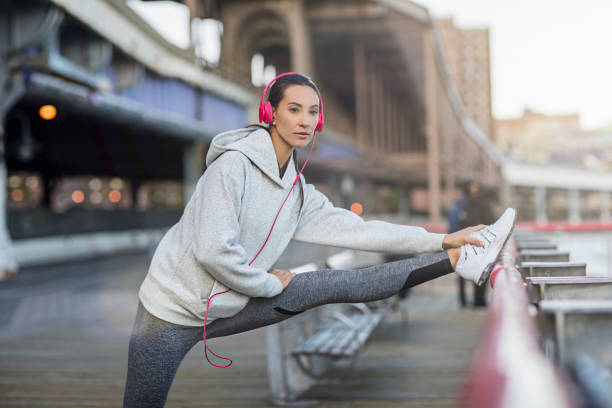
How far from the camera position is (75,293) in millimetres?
12531

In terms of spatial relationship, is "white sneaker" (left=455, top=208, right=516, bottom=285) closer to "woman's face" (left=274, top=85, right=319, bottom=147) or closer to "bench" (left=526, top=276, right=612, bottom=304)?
"bench" (left=526, top=276, right=612, bottom=304)

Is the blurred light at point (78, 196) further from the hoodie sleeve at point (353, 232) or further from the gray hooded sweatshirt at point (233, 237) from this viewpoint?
the gray hooded sweatshirt at point (233, 237)

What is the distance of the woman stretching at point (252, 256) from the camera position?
2242 millimetres

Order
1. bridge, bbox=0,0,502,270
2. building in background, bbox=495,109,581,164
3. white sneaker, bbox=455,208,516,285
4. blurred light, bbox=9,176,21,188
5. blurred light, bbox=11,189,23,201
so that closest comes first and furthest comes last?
1. white sneaker, bbox=455,208,516,285
2. bridge, bbox=0,0,502,270
3. blurred light, bbox=9,176,21,188
4. blurred light, bbox=11,189,23,201
5. building in background, bbox=495,109,581,164

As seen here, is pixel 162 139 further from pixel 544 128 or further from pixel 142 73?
pixel 544 128

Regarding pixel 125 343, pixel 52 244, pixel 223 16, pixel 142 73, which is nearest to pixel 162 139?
pixel 142 73

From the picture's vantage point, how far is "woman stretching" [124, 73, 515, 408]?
2242 millimetres

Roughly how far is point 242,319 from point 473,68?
521 feet

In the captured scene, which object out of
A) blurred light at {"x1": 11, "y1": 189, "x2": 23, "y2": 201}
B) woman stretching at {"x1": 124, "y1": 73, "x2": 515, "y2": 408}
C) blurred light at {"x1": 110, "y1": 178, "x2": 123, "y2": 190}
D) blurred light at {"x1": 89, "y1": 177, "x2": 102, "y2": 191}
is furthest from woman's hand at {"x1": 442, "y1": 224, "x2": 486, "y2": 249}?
blurred light at {"x1": 89, "y1": 177, "x2": 102, "y2": 191}

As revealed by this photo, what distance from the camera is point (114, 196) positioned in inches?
4264

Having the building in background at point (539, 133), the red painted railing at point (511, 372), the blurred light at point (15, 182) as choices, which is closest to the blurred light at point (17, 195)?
the blurred light at point (15, 182)

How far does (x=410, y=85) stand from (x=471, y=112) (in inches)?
3947

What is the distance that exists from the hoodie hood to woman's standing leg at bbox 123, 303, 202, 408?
68 centimetres

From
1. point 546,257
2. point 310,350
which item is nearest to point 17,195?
point 310,350
